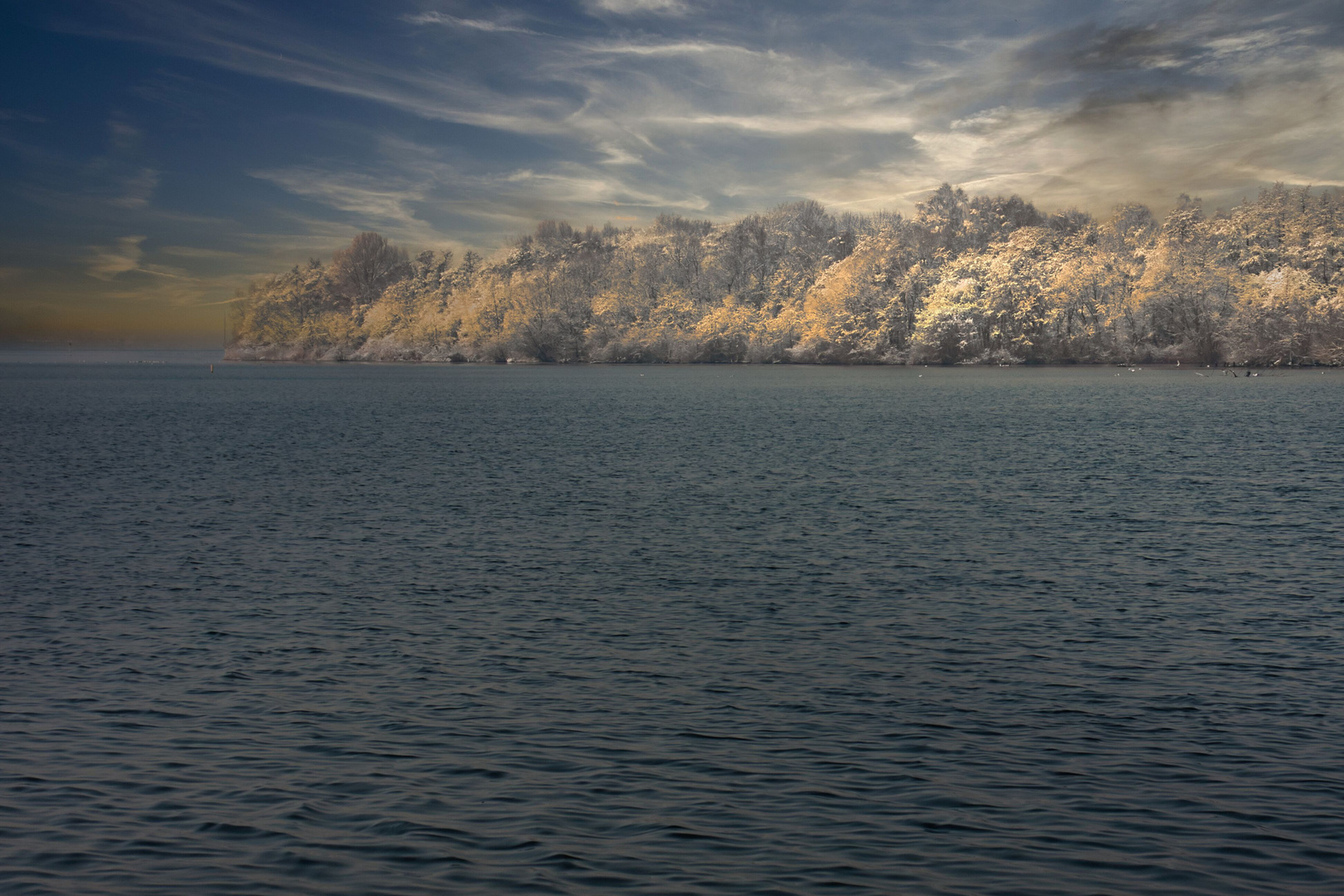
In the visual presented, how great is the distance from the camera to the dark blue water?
12695 mm

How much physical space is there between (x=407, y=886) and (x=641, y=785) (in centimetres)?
386

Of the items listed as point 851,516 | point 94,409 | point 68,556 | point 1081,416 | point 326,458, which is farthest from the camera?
point 94,409

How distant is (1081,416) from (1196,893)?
86911 millimetres

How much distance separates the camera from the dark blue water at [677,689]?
12695mm

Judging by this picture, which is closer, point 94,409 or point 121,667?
point 121,667

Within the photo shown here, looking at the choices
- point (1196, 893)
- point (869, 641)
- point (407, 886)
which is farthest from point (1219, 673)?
point (407, 886)

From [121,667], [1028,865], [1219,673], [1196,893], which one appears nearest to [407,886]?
[1028,865]

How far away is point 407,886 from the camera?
39.1 ft

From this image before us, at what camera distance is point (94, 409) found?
382 ft

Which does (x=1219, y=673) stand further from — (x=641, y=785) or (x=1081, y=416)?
(x=1081, y=416)

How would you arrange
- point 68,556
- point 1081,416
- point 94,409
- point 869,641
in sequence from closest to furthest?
1. point 869,641
2. point 68,556
3. point 1081,416
4. point 94,409

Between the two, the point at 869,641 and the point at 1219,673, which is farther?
the point at 869,641

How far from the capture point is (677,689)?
19.1m

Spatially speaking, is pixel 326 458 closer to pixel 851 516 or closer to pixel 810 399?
pixel 851 516
